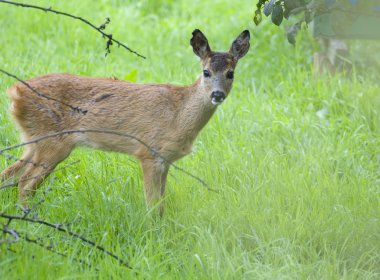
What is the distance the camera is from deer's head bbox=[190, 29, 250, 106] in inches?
203

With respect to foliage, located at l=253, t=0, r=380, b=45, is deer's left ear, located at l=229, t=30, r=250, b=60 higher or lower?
lower

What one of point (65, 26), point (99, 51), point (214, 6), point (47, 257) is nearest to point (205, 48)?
point (47, 257)

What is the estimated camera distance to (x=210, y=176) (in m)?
5.27

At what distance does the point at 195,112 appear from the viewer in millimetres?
5324

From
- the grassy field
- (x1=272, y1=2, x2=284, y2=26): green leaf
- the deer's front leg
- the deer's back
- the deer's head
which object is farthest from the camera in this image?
the deer's back

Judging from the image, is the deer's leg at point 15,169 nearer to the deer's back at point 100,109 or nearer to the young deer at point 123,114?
the young deer at point 123,114

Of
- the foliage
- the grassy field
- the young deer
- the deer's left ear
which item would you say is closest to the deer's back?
the young deer

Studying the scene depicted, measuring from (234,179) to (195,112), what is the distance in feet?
1.74

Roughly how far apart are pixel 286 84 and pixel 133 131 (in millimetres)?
2282

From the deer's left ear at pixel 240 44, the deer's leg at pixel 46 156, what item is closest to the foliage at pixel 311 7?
the deer's left ear at pixel 240 44

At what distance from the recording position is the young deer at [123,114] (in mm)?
5207

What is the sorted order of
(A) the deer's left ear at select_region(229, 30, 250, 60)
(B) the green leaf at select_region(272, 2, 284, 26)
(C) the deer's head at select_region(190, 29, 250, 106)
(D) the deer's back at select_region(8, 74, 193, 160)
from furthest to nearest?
1. (A) the deer's left ear at select_region(229, 30, 250, 60)
2. (D) the deer's back at select_region(8, 74, 193, 160)
3. (C) the deer's head at select_region(190, 29, 250, 106)
4. (B) the green leaf at select_region(272, 2, 284, 26)

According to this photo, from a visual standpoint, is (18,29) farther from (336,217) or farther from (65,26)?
(336,217)

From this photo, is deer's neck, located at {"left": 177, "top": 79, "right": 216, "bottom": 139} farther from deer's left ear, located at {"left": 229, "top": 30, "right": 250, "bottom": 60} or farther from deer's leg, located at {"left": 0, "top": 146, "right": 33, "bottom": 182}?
deer's leg, located at {"left": 0, "top": 146, "right": 33, "bottom": 182}
